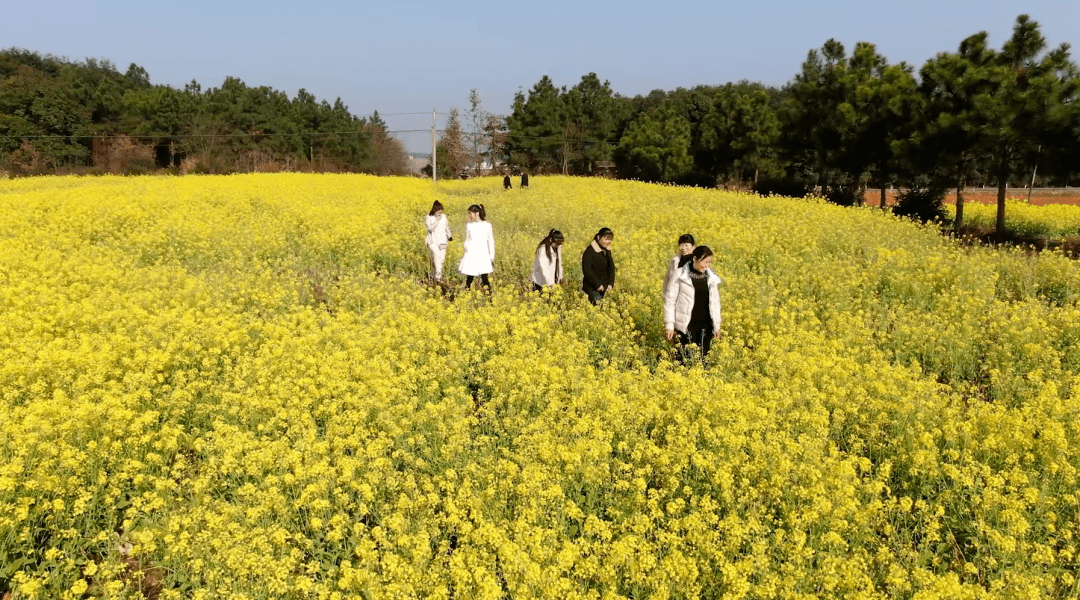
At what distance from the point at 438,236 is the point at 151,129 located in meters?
58.5

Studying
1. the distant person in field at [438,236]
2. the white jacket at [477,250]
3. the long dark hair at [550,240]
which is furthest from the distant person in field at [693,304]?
the distant person in field at [438,236]

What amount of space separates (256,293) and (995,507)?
28.4ft

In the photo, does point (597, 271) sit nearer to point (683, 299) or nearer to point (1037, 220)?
point (683, 299)

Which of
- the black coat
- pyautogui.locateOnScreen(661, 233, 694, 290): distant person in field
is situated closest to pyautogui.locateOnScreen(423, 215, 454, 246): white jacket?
the black coat

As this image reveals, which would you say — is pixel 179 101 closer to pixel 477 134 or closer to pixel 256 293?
pixel 477 134

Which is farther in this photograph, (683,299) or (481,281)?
(481,281)

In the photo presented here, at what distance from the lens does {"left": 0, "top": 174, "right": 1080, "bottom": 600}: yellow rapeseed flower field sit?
3.89 m

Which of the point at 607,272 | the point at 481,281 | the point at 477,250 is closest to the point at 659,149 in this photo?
the point at 481,281

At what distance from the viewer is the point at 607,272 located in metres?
8.98

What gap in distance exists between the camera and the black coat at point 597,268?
8.88m

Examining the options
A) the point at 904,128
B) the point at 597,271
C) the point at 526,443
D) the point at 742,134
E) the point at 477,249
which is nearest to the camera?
the point at 526,443

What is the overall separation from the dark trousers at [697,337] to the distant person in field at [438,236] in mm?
5342

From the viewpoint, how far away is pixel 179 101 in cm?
5900

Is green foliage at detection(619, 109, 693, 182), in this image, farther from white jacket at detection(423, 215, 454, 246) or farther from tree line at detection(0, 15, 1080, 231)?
white jacket at detection(423, 215, 454, 246)
